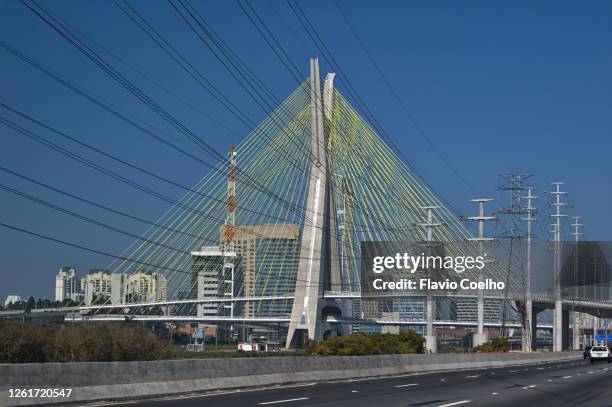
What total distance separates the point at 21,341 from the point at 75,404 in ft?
14.9

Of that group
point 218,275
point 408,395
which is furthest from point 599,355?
point 218,275

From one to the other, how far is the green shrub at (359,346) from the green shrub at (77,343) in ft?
89.2

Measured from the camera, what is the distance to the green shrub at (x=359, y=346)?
62469mm

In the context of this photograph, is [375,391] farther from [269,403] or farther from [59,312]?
[59,312]

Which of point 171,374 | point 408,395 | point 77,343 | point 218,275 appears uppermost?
point 218,275

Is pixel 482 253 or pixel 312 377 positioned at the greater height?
pixel 482 253

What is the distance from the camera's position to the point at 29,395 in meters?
22.3

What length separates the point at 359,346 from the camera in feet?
207

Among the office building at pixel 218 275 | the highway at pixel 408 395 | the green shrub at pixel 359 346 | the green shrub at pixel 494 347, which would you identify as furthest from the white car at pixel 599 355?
the office building at pixel 218 275

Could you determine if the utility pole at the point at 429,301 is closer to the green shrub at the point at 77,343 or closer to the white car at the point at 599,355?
the white car at the point at 599,355

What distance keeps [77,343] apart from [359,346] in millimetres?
34689

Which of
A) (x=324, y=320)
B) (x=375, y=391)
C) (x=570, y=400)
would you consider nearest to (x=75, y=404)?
(x=375, y=391)

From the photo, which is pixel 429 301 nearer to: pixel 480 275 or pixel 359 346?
pixel 480 275

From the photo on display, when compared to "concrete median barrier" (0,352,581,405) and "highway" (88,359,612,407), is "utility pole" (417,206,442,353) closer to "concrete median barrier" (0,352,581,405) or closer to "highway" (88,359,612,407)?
"concrete median barrier" (0,352,581,405)
